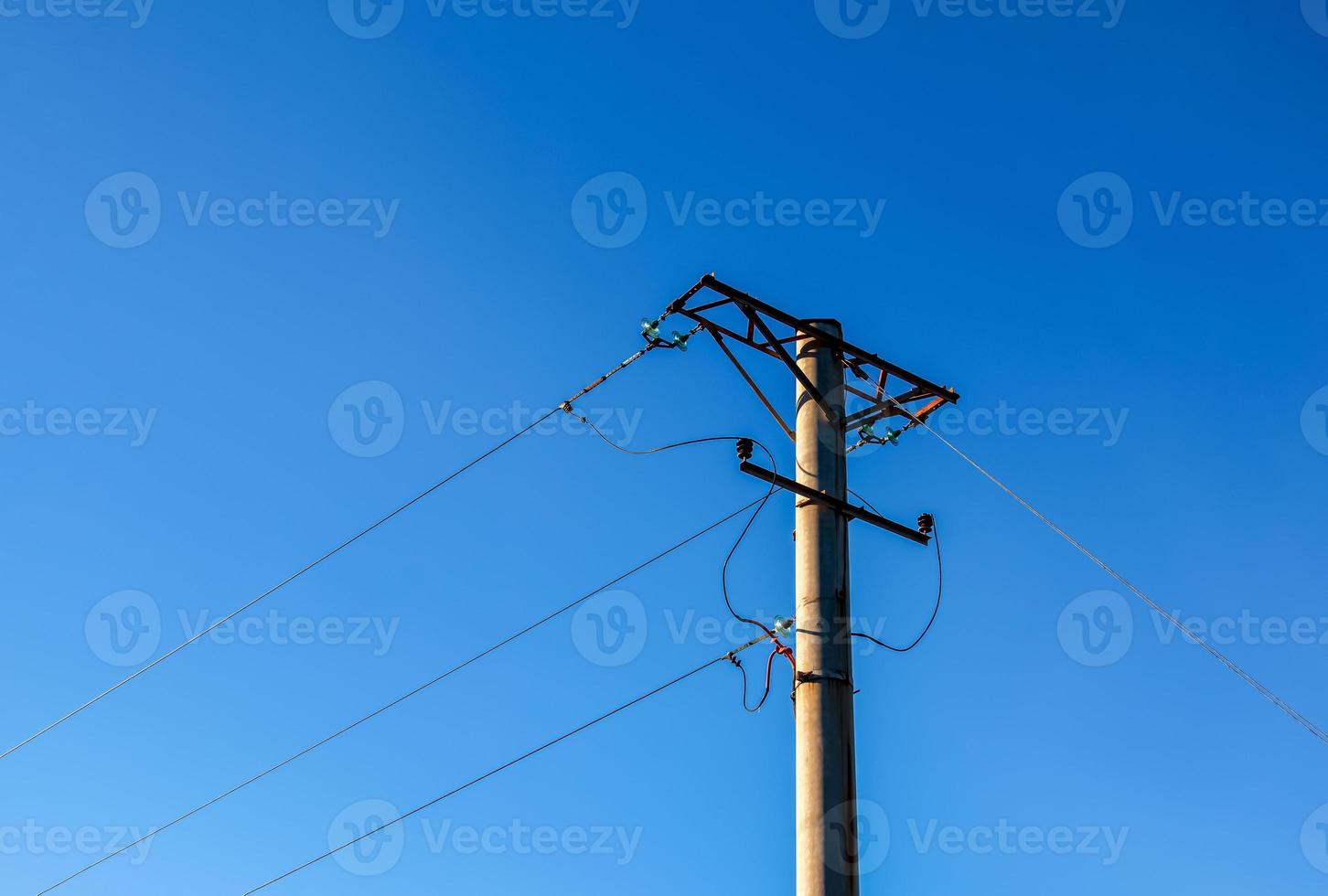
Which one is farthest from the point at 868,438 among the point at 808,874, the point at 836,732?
the point at 808,874

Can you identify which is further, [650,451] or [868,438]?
[650,451]

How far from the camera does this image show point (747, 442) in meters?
10.5

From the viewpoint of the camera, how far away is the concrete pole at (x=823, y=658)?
29.0 feet

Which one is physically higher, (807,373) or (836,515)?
(807,373)

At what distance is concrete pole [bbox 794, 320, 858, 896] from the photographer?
29.0 ft

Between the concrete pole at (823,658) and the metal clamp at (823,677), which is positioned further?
the metal clamp at (823,677)

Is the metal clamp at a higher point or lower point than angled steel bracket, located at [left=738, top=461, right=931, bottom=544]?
lower

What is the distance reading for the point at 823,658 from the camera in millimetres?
9547

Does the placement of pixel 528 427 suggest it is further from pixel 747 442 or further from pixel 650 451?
pixel 747 442

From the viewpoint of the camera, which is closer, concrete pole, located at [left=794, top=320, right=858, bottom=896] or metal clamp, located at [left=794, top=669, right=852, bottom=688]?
concrete pole, located at [left=794, top=320, right=858, bottom=896]

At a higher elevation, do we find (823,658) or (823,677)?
(823,658)

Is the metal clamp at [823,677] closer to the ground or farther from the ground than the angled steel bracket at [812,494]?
closer to the ground

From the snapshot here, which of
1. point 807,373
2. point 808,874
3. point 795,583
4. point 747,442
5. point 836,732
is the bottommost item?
point 808,874

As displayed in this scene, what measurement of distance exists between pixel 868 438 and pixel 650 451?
8.36 feet
